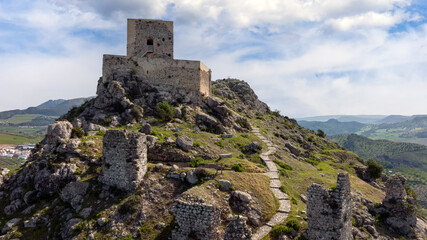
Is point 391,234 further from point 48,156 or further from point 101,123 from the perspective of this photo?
point 101,123

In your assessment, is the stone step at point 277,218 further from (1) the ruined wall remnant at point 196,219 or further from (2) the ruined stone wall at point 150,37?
(2) the ruined stone wall at point 150,37

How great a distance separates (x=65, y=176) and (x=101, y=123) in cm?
Answer: 1214

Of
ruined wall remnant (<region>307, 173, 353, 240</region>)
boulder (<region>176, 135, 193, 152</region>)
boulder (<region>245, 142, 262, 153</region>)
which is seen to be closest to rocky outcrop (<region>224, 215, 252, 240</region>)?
ruined wall remnant (<region>307, 173, 353, 240</region>)

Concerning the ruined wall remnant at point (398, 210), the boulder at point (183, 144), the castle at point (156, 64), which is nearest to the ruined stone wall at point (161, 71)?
the castle at point (156, 64)

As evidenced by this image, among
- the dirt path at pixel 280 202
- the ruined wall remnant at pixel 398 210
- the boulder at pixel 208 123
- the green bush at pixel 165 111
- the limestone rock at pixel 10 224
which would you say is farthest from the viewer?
the boulder at pixel 208 123

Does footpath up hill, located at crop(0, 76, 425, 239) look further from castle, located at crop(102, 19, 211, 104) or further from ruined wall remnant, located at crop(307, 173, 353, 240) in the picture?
castle, located at crop(102, 19, 211, 104)

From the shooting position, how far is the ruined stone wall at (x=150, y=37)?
42594 millimetres

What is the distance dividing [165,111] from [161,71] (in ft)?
27.3

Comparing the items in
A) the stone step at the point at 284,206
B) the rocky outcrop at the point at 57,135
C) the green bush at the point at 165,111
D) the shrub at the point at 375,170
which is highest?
the green bush at the point at 165,111

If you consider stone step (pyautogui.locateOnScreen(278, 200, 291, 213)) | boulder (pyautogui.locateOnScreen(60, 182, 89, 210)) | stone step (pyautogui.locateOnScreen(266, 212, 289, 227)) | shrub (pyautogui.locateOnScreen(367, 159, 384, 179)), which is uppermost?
boulder (pyautogui.locateOnScreen(60, 182, 89, 210))

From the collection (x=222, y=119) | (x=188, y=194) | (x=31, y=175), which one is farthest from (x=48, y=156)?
(x=222, y=119)

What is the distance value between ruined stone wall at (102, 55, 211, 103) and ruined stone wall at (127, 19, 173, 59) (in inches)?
88.4

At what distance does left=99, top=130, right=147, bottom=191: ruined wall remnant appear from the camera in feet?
64.4

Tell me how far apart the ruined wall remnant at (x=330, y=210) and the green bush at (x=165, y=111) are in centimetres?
2365
